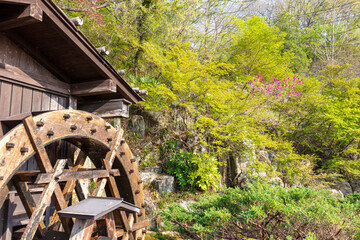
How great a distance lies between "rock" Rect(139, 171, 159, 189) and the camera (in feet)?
26.4

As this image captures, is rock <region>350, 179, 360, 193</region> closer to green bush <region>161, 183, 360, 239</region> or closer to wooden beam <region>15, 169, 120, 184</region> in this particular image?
green bush <region>161, 183, 360, 239</region>

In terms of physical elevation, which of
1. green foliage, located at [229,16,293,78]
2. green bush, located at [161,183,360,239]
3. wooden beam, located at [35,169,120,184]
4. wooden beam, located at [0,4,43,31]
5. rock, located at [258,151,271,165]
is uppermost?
green foliage, located at [229,16,293,78]

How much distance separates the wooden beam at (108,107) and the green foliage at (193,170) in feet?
16.8

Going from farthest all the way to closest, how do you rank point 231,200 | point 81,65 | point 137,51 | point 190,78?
1. point 137,51
2. point 190,78
3. point 231,200
4. point 81,65

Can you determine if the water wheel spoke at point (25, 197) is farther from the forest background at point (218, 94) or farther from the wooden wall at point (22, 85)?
the forest background at point (218, 94)

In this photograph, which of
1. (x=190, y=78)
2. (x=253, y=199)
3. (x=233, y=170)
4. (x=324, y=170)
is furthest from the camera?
(x=324, y=170)

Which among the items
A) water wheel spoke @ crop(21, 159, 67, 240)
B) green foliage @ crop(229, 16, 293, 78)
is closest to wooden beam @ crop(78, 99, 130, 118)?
water wheel spoke @ crop(21, 159, 67, 240)

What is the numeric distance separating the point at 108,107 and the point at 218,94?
15.8ft

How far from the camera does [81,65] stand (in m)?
3.12

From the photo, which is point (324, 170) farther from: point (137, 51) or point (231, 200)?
point (137, 51)

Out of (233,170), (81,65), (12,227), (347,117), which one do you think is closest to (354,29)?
(347,117)

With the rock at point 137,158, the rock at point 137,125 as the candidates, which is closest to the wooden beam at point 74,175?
the rock at point 137,158

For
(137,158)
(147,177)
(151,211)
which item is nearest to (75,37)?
(151,211)

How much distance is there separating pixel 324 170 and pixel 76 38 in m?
12.1
